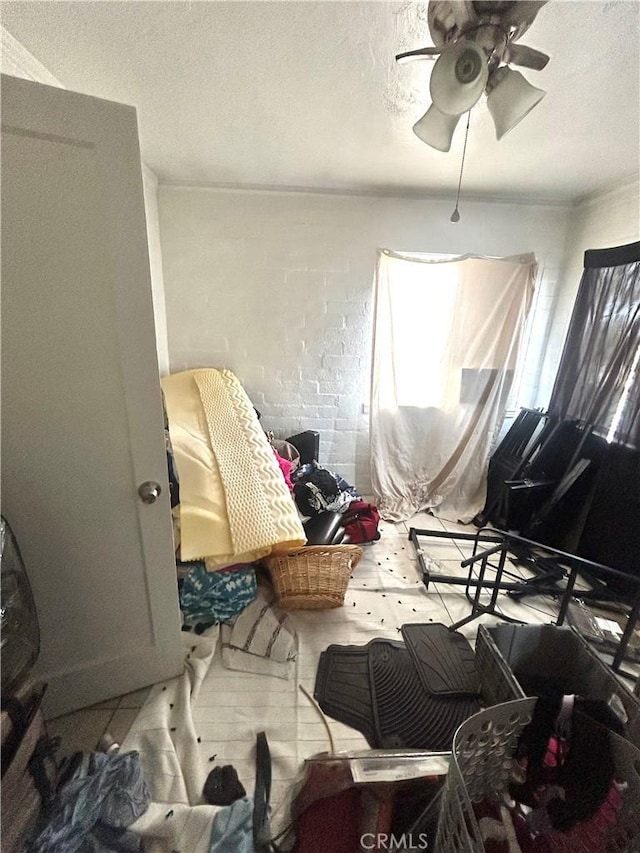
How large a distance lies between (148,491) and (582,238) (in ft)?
10.5

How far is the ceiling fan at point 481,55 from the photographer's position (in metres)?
0.92

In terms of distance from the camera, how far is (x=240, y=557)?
165cm

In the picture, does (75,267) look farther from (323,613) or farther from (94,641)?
(323,613)

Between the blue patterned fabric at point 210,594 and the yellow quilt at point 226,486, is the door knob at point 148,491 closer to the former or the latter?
the yellow quilt at point 226,486

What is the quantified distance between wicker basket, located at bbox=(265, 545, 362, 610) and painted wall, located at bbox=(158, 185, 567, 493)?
4.48 ft

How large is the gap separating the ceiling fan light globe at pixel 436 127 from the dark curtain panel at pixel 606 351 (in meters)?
1.58

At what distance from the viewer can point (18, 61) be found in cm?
126

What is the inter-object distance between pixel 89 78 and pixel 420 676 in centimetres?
278

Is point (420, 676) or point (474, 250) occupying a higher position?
point (474, 250)

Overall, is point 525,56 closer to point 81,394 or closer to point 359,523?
point 81,394

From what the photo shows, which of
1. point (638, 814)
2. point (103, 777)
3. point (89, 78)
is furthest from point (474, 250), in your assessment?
point (103, 777)

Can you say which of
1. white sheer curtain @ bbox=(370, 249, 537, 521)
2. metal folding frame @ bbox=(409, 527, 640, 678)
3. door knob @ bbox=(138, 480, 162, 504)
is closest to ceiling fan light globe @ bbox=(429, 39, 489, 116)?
door knob @ bbox=(138, 480, 162, 504)

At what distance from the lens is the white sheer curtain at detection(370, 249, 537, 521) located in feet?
8.46

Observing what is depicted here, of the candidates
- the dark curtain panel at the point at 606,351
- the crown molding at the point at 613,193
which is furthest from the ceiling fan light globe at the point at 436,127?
the crown molding at the point at 613,193
